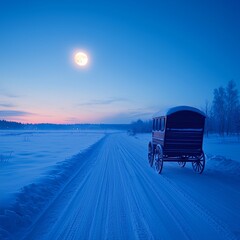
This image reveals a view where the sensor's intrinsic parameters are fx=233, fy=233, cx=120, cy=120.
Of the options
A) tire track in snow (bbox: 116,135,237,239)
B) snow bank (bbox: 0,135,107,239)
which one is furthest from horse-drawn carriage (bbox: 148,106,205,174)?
snow bank (bbox: 0,135,107,239)

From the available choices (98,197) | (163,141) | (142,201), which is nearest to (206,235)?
(142,201)

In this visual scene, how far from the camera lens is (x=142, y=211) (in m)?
5.77

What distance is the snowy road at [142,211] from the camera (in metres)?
4.58

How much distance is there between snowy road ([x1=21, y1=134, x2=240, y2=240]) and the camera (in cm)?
458

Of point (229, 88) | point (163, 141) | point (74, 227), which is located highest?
point (229, 88)

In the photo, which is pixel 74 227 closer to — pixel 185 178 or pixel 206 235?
pixel 206 235

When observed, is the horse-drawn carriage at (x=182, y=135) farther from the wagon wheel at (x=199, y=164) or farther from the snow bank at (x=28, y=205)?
the snow bank at (x=28, y=205)

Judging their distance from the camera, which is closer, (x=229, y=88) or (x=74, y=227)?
(x=74, y=227)

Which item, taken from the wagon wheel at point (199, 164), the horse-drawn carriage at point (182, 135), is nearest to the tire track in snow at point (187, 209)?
the horse-drawn carriage at point (182, 135)

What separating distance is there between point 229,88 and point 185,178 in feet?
181

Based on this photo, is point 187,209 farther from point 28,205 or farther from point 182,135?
point 182,135

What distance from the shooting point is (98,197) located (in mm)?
6977

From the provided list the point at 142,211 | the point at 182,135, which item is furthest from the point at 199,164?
the point at 142,211

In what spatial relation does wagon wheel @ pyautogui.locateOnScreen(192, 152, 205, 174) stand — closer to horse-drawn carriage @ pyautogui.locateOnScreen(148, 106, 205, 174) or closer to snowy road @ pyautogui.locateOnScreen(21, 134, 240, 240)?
horse-drawn carriage @ pyautogui.locateOnScreen(148, 106, 205, 174)
